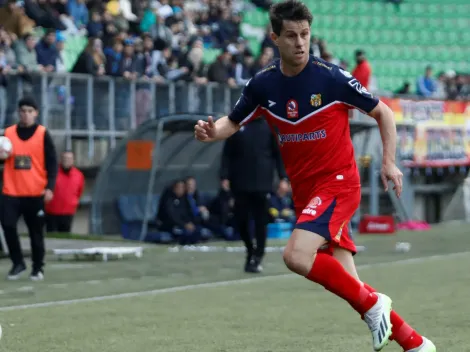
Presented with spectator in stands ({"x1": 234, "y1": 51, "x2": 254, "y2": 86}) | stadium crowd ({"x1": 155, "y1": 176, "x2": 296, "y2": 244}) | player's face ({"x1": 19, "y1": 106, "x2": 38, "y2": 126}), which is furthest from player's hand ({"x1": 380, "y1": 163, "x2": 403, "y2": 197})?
spectator in stands ({"x1": 234, "y1": 51, "x2": 254, "y2": 86})

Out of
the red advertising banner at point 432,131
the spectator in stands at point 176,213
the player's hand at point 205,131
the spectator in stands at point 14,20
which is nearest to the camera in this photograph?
the player's hand at point 205,131

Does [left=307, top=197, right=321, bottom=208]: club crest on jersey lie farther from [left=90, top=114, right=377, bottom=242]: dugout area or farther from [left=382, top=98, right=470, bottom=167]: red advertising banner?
[left=382, top=98, right=470, bottom=167]: red advertising banner

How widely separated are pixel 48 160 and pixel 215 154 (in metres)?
9.11

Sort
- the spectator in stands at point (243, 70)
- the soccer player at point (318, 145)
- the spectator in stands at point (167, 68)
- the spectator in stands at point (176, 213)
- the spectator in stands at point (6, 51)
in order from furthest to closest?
the spectator in stands at point (243, 70) → the spectator in stands at point (167, 68) → the spectator in stands at point (176, 213) → the spectator in stands at point (6, 51) → the soccer player at point (318, 145)

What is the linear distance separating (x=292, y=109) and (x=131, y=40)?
15357 mm

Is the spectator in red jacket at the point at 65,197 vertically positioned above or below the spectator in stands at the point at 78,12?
below

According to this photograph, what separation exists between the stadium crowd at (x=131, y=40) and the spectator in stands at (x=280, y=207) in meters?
2.29

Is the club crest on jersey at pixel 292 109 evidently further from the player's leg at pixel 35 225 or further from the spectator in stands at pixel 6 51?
the spectator in stands at pixel 6 51

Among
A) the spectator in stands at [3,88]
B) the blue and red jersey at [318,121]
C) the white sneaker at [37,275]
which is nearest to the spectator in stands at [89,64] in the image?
the spectator in stands at [3,88]

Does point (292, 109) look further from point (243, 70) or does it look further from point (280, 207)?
point (243, 70)

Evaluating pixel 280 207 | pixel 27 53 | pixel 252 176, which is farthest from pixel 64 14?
pixel 252 176

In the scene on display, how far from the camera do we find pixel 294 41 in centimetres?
664

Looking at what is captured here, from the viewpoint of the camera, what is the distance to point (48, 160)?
12602 millimetres

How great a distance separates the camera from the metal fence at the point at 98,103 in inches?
723
